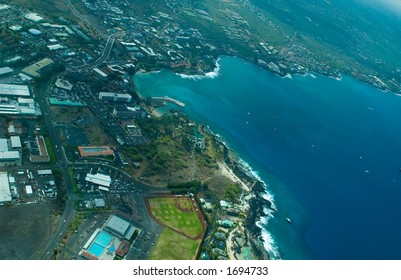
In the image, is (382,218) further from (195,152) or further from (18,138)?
(18,138)

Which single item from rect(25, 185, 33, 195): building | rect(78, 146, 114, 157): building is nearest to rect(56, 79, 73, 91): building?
rect(78, 146, 114, 157): building

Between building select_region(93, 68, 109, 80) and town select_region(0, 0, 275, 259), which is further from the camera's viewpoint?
building select_region(93, 68, 109, 80)

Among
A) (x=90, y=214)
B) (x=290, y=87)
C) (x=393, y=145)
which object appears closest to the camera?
(x=90, y=214)

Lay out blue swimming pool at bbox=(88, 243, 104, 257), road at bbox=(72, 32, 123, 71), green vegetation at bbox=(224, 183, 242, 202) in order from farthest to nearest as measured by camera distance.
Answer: road at bbox=(72, 32, 123, 71)
green vegetation at bbox=(224, 183, 242, 202)
blue swimming pool at bbox=(88, 243, 104, 257)

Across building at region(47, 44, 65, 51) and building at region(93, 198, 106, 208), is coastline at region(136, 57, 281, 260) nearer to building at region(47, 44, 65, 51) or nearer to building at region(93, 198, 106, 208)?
building at region(93, 198, 106, 208)

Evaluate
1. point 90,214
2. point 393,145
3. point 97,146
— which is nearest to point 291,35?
point 393,145

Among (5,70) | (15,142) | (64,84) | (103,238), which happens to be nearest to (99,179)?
(103,238)

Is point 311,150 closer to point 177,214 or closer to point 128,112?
point 128,112
